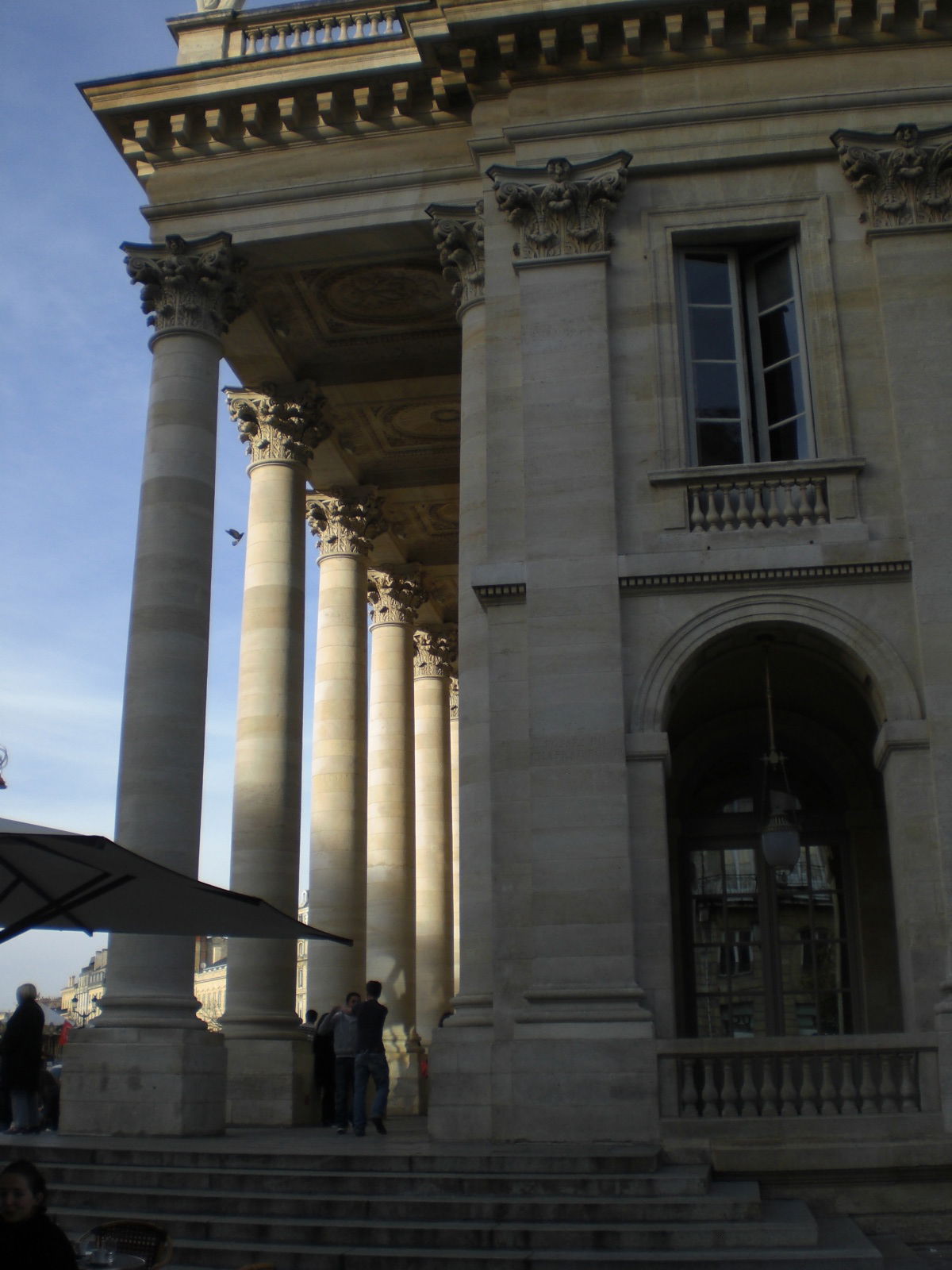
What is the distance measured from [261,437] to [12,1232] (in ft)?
66.6

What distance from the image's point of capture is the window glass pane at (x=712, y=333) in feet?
62.2

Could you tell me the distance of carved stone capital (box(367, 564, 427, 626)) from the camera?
113ft

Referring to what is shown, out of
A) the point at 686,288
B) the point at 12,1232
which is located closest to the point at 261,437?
the point at 686,288

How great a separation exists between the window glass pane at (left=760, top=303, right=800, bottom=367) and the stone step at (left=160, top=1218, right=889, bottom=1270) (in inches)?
457

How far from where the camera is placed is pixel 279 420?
85.1 ft

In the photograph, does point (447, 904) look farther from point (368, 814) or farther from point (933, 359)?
point (933, 359)

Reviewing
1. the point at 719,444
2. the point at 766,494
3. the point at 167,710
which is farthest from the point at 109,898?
the point at 719,444

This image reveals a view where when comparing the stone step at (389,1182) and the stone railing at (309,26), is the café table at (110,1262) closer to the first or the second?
the stone step at (389,1182)

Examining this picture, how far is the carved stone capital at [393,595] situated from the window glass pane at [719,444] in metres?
16.9

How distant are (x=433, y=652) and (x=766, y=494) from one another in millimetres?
21834

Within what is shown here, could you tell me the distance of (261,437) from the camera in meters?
26.0

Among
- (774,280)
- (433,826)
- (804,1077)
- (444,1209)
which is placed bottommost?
(444,1209)

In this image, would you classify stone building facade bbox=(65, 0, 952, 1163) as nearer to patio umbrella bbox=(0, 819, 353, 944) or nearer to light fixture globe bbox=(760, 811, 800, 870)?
light fixture globe bbox=(760, 811, 800, 870)

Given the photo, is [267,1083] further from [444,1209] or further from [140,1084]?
[444,1209]
